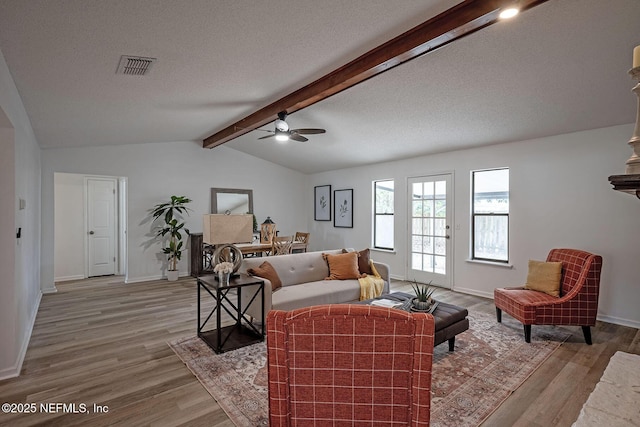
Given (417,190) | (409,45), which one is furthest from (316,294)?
(417,190)

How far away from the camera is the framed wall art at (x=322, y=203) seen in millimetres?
8117

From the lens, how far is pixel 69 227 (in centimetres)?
648

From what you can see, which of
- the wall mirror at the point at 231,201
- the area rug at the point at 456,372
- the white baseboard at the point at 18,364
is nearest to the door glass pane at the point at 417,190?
the area rug at the point at 456,372

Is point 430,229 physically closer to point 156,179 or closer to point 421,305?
point 421,305

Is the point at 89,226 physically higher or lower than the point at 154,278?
higher

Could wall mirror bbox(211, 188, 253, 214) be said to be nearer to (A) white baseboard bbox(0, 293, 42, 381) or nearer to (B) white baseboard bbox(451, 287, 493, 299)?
(A) white baseboard bbox(0, 293, 42, 381)

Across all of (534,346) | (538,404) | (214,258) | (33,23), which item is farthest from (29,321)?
(534,346)

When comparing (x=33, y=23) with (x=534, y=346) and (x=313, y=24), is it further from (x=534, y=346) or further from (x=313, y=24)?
(x=534, y=346)

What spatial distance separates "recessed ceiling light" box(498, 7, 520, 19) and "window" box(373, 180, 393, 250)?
180 inches

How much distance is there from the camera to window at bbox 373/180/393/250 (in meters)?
6.81

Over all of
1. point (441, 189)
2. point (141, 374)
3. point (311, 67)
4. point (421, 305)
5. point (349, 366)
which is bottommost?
point (141, 374)

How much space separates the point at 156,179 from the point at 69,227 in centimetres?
186

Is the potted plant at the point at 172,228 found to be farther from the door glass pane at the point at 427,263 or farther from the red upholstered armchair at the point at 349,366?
the red upholstered armchair at the point at 349,366

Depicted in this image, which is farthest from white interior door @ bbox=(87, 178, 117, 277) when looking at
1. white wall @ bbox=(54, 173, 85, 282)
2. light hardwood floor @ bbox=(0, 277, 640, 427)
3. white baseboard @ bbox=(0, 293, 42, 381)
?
white baseboard @ bbox=(0, 293, 42, 381)
